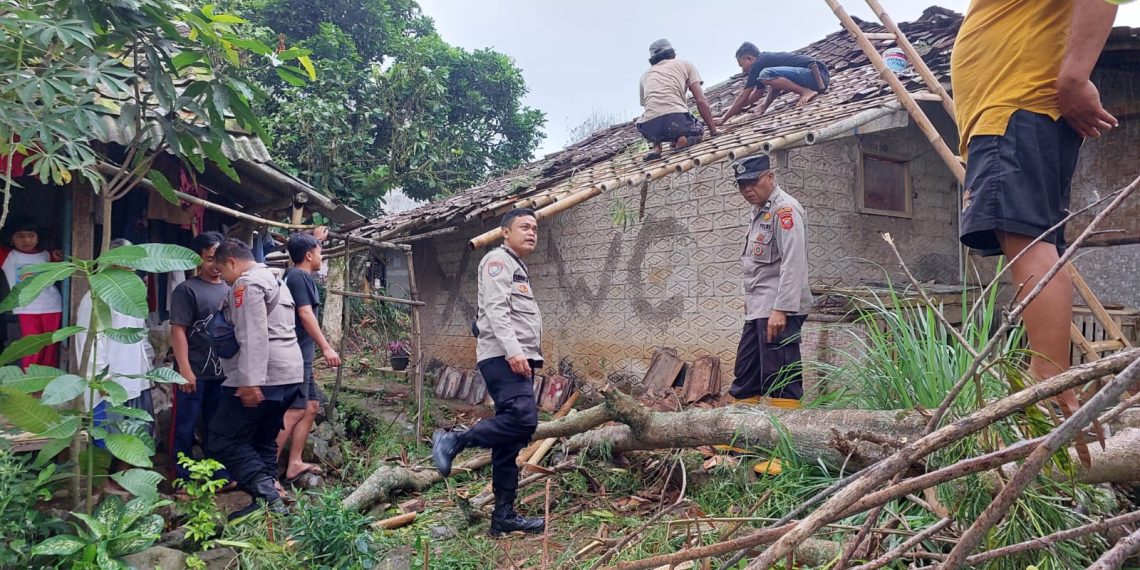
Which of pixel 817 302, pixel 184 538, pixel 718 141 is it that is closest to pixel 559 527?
pixel 184 538

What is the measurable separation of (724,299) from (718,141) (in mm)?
1512

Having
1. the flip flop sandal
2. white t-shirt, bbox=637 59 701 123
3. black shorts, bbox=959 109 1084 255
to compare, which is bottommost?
the flip flop sandal

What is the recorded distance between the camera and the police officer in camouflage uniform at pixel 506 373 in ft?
12.0

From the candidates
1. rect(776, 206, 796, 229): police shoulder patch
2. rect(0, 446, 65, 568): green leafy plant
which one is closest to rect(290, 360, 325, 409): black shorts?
rect(0, 446, 65, 568): green leafy plant

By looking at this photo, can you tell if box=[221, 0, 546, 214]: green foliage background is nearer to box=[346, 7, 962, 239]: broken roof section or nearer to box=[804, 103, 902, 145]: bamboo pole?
box=[346, 7, 962, 239]: broken roof section

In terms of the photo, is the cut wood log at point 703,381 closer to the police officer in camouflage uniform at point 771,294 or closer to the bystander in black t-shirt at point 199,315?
the police officer in camouflage uniform at point 771,294

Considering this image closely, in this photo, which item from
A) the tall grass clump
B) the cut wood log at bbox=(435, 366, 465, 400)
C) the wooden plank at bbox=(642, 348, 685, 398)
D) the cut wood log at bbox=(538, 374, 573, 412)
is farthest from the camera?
the cut wood log at bbox=(435, 366, 465, 400)

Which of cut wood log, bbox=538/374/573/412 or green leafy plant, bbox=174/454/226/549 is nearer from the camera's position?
green leafy plant, bbox=174/454/226/549

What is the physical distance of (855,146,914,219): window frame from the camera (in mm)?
6609

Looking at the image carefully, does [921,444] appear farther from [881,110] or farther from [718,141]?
[718,141]

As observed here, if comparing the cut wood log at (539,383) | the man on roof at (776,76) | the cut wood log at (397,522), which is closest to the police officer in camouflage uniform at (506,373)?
Answer: the cut wood log at (397,522)

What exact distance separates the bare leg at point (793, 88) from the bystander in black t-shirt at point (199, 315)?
224 inches

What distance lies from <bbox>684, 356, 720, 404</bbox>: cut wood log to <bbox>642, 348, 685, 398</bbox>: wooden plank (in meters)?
0.22

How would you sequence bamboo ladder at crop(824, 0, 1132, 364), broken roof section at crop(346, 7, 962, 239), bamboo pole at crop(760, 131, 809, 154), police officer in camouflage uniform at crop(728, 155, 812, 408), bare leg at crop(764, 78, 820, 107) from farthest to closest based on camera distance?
bare leg at crop(764, 78, 820, 107)
broken roof section at crop(346, 7, 962, 239)
bamboo pole at crop(760, 131, 809, 154)
police officer in camouflage uniform at crop(728, 155, 812, 408)
bamboo ladder at crop(824, 0, 1132, 364)
